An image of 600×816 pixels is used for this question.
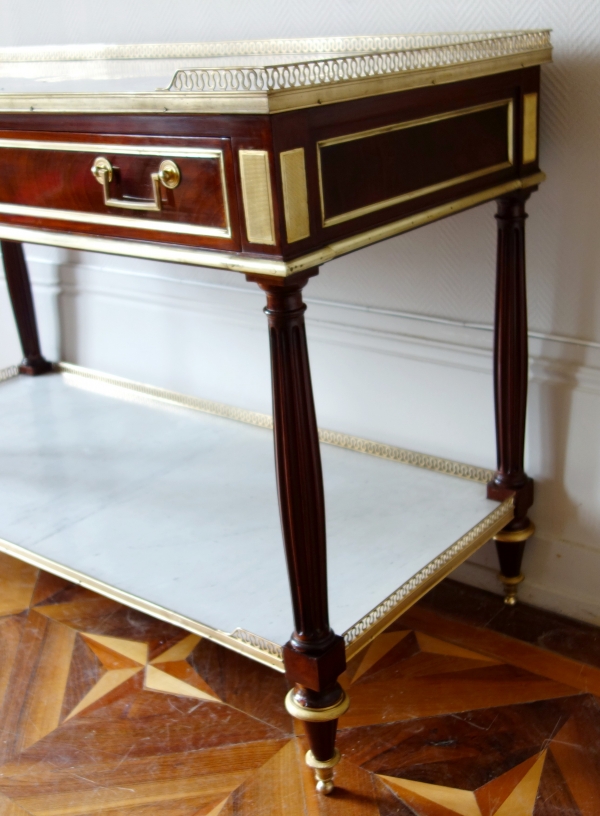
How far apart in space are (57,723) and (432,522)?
21.5 inches

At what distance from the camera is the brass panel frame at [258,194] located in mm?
758

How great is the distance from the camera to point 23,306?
5.80ft

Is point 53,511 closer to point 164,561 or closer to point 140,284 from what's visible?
point 164,561

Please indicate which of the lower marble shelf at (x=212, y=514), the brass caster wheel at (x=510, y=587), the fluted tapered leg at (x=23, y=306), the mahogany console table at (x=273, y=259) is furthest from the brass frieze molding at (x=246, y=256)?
the fluted tapered leg at (x=23, y=306)

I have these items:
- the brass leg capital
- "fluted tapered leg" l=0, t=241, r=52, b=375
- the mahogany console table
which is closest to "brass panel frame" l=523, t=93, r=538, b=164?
the mahogany console table

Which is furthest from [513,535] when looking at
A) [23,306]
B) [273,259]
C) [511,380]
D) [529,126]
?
[23,306]

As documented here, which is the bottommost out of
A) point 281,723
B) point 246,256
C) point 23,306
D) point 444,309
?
point 281,723

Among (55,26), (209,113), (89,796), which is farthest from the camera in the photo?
(55,26)

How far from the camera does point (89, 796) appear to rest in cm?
104

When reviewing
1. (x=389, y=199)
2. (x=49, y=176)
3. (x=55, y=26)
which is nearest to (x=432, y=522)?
(x=389, y=199)

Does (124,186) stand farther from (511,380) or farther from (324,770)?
(324,770)

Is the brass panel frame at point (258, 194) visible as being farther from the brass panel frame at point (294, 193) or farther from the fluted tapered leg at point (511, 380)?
the fluted tapered leg at point (511, 380)

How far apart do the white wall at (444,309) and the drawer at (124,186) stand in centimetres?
51

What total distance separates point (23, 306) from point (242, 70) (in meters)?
1.15
